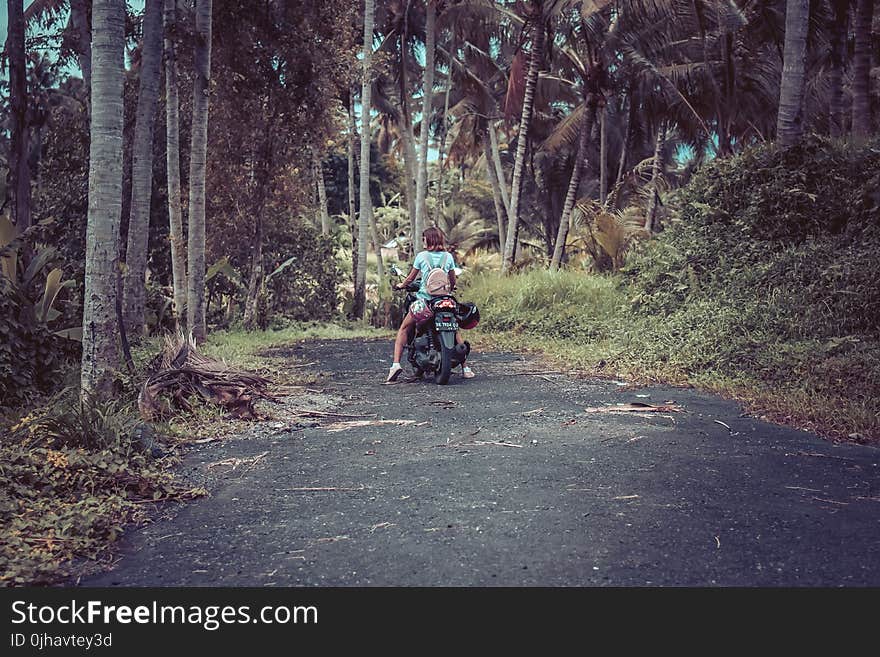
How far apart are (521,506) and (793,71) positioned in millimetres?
10831

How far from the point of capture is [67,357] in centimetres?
866

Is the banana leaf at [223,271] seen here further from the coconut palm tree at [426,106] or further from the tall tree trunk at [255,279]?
the coconut palm tree at [426,106]

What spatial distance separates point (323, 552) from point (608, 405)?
4336 millimetres

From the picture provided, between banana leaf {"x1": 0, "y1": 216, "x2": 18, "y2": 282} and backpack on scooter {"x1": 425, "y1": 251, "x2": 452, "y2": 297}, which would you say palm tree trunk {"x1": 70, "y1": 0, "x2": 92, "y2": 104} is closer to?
banana leaf {"x1": 0, "y1": 216, "x2": 18, "y2": 282}

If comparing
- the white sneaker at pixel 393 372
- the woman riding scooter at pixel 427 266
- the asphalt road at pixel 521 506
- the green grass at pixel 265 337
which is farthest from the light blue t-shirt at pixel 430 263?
the green grass at pixel 265 337

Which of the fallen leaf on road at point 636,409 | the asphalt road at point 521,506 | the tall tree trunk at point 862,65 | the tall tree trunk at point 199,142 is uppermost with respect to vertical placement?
the tall tree trunk at point 862,65

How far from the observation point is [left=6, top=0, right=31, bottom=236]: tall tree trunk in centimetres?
1006

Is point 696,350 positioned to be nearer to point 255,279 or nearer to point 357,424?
point 357,424

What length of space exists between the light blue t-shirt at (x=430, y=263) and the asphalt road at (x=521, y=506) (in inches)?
95.1

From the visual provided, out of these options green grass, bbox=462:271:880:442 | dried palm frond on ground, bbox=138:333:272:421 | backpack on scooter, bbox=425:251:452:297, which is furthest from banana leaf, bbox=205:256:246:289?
dried palm frond on ground, bbox=138:333:272:421

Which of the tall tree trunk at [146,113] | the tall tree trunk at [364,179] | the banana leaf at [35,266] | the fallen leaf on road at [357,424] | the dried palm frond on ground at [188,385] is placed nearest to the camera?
the fallen leaf on road at [357,424]

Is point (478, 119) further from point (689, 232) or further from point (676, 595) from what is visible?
point (676, 595)

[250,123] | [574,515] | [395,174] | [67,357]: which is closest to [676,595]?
[574,515]

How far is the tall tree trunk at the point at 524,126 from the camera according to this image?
20.2 m
